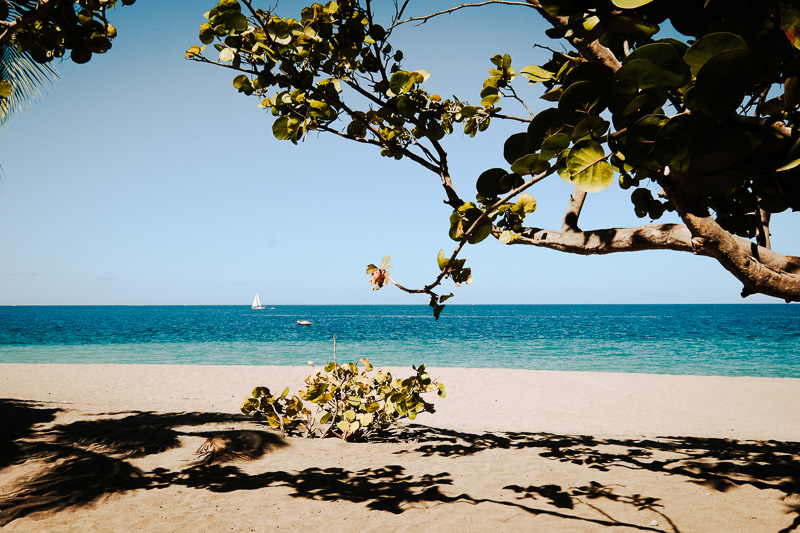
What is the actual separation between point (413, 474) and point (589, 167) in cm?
503

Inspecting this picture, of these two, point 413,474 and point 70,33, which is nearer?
point 70,33

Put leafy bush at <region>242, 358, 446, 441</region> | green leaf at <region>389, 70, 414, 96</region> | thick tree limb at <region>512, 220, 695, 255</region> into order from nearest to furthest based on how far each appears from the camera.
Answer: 1. green leaf at <region>389, 70, 414, 96</region>
2. thick tree limb at <region>512, 220, 695, 255</region>
3. leafy bush at <region>242, 358, 446, 441</region>

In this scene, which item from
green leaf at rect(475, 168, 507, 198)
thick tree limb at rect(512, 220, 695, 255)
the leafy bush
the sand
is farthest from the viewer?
the leafy bush

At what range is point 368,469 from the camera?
17.3 feet

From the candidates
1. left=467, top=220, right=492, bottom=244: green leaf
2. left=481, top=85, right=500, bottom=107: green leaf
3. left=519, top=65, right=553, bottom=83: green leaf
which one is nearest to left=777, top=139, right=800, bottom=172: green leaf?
left=467, top=220, right=492, bottom=244: green leaf

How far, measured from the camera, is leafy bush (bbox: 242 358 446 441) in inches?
239

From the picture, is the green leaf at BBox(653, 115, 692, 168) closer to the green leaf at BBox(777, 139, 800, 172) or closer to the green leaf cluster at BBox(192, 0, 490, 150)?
the green leaf at BBox(777, 139, 800, 172)

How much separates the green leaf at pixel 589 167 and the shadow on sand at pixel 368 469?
13.0ft

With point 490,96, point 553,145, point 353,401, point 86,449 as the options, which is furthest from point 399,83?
point 86,449

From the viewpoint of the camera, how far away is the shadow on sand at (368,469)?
4.21 meters

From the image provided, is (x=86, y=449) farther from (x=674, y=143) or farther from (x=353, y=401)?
(x=674, y=143)

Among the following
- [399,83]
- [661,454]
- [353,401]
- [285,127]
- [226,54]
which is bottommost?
[661,454]

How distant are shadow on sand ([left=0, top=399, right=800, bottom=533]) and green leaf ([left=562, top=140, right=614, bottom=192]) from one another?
3.95 m

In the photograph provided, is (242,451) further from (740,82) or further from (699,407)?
(699,407)
